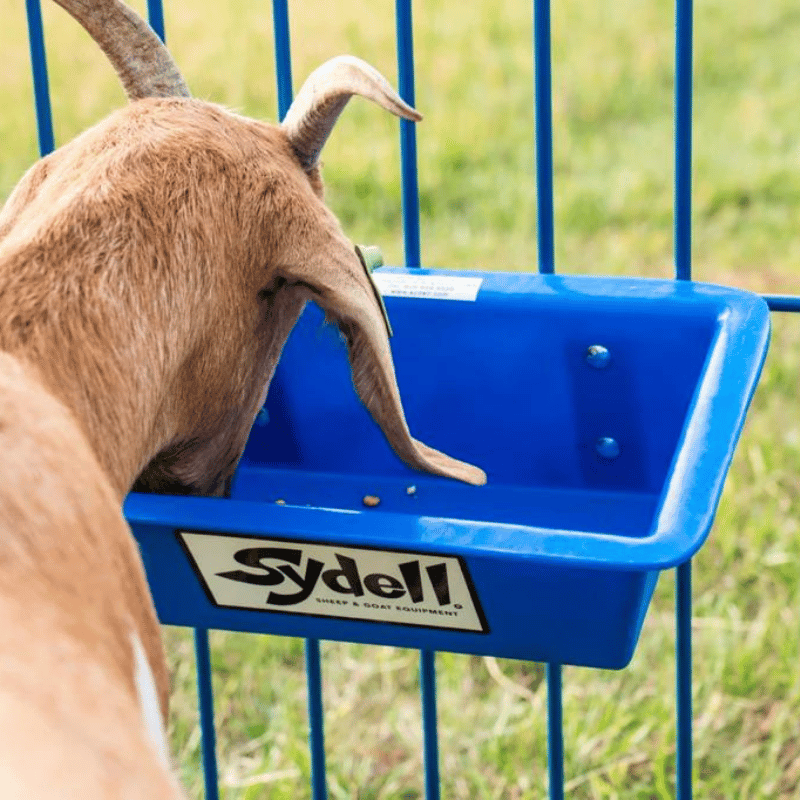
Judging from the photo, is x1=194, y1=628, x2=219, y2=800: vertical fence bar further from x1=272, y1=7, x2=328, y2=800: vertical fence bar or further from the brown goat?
the brown goat

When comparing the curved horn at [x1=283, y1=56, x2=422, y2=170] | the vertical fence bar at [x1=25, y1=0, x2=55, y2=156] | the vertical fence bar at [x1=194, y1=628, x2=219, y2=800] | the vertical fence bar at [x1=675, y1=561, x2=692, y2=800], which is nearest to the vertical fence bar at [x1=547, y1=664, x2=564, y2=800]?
the vertical fence bar at [x1=675, y1=561, x2=692, y2=800]

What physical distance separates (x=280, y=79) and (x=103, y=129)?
0.39 m

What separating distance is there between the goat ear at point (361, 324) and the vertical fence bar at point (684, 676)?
387 millimetres


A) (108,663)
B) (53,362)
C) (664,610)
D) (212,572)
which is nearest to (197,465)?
(212,572)

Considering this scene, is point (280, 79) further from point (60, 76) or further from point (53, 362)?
point (60, 76)

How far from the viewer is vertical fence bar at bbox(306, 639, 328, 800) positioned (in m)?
1.50

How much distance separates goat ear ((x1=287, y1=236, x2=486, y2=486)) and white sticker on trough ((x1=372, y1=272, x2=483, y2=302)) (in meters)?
0.25

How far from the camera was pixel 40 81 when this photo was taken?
4.88ft

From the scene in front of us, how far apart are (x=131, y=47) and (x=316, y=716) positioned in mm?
715

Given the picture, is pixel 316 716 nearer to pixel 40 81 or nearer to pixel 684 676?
pixel 684 676

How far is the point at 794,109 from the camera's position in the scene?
3.32 meters

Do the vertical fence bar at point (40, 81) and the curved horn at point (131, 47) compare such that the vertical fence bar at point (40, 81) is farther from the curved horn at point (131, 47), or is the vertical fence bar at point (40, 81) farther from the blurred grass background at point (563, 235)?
the blurred grass background at point (563, 235)

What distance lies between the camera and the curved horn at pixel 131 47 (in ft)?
3.69

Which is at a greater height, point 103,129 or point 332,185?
point 103,129
